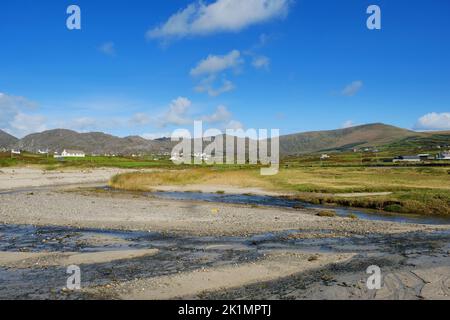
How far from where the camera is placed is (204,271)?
18719 mm

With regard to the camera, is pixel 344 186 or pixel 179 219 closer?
pixel 179 219

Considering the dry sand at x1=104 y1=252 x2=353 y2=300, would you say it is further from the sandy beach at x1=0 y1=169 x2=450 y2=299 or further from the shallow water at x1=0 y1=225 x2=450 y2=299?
the shallow water at x1=0 y1=225 x2=450 y2=299

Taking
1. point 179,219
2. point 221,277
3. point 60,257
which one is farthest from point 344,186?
point 60,257

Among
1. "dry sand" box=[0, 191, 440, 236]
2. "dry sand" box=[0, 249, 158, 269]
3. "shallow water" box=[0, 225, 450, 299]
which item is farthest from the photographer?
"dry sand" box=[0, 191, 440, 236]

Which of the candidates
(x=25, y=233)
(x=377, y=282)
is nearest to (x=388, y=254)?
(x=377, y=282)

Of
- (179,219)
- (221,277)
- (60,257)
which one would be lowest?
(179,219)

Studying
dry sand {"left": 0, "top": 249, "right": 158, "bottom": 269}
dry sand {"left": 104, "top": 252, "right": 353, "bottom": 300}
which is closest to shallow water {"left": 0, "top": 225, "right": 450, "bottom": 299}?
dry sand {"left": 0, "top": 249, "right": 158, "bottom": 269}

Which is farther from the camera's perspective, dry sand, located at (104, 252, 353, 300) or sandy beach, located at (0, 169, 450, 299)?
sandy beach, located at (0, 169, 450, 299)

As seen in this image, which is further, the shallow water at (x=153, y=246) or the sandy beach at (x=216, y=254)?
the shallow water at (x=153, y=246)

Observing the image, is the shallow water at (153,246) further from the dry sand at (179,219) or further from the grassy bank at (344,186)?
the grassy bank at (344,186)

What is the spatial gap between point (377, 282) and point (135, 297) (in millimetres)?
9576

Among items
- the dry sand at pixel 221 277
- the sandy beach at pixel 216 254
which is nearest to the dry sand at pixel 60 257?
the sandy beach at pixel 216 254

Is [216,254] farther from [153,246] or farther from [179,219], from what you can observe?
[179,219]

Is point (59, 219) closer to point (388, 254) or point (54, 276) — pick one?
point (54, 276)
